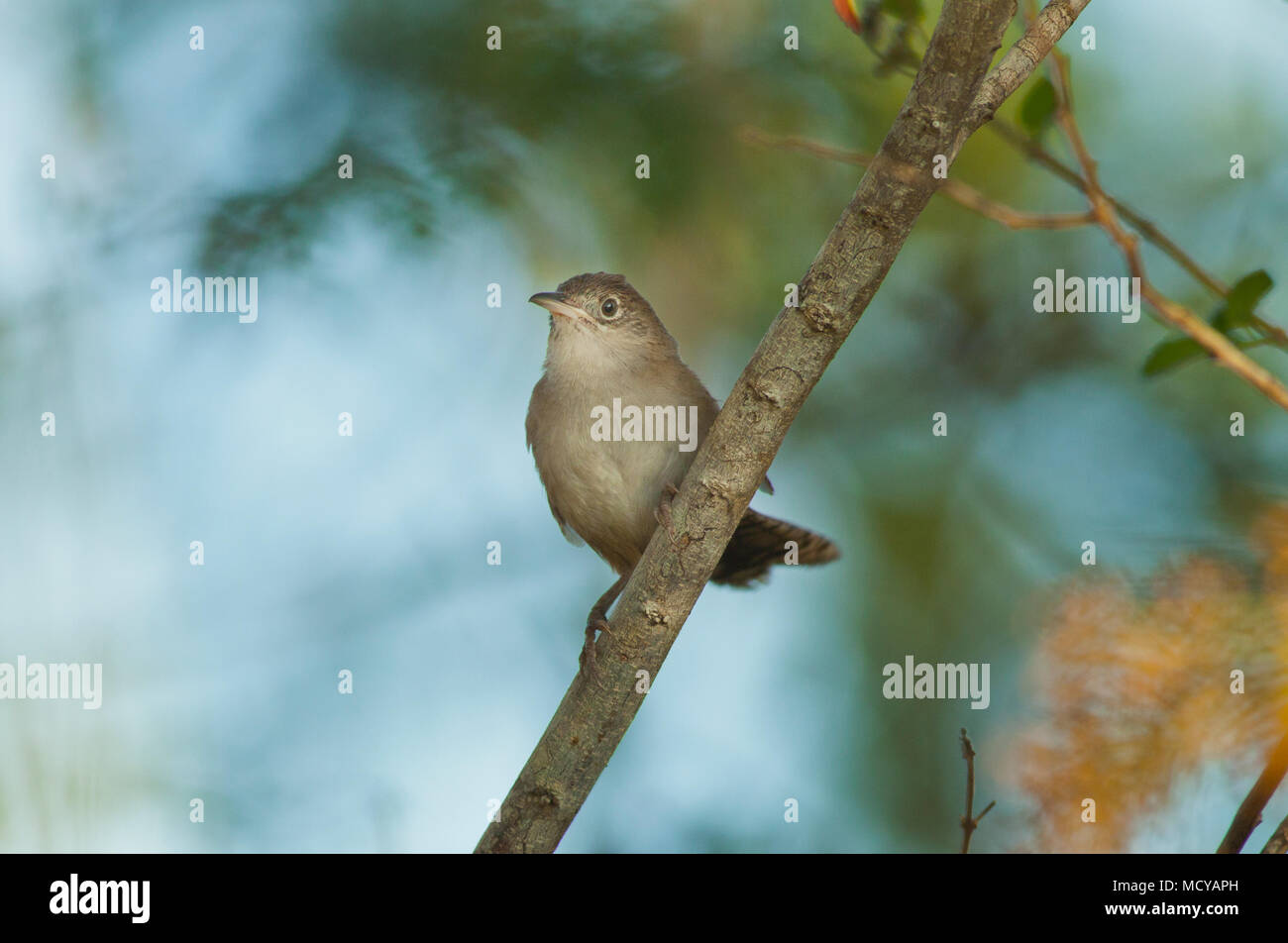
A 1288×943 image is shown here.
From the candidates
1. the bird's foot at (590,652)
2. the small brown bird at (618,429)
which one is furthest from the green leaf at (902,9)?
the small brown bird at (618,429)

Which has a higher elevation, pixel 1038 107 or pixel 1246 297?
pixel 1038 107

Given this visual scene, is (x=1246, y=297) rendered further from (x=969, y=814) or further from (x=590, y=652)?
(x=590, y=652)

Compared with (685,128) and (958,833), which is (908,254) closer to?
(685,128)

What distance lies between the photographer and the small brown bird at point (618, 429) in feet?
15.9

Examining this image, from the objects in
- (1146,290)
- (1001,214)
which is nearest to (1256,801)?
(1146,290)

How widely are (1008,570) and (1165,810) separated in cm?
480

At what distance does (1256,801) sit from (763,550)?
328cm

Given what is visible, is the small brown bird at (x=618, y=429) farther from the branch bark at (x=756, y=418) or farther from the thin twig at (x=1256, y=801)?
the thin twig at (x=1256, y=801)

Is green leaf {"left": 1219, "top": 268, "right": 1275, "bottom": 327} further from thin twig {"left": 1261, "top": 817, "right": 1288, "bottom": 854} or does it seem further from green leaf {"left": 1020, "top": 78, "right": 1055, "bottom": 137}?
thin twig {"left": 1261, "top": 817, "right": 1288, "bottom": 854}

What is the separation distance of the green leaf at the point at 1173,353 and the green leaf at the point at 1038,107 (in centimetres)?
62

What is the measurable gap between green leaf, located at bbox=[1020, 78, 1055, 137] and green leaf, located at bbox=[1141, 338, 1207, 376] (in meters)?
0.62

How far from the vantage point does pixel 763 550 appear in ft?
16.6

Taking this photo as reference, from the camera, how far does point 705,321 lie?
712cm

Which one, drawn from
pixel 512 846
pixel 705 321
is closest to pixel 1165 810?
pixel 512 846
